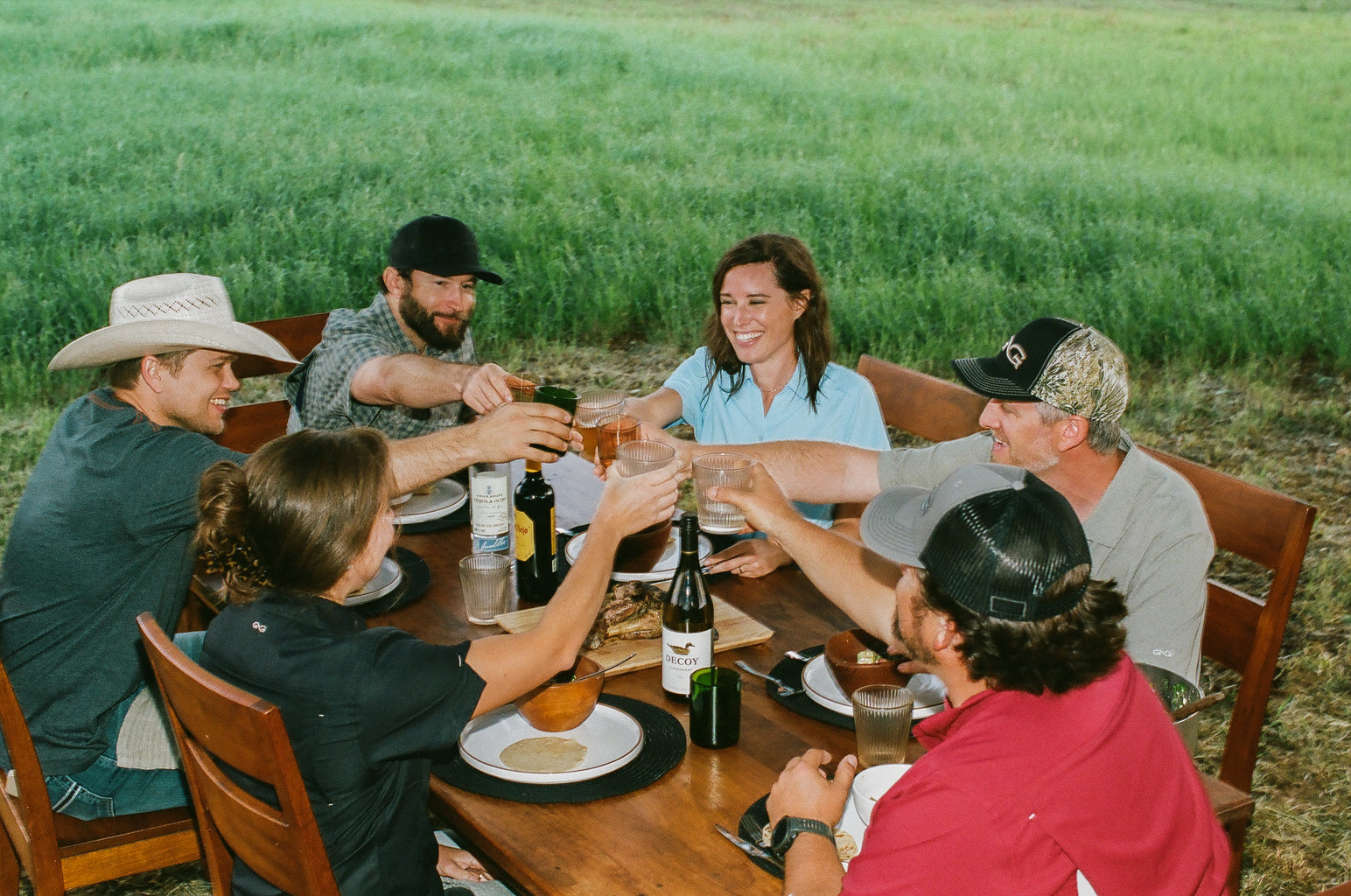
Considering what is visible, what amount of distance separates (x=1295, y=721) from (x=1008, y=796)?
3196 mm

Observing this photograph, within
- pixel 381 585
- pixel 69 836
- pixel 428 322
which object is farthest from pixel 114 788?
pixel 428 322

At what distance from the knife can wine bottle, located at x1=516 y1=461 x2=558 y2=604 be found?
0.88 m

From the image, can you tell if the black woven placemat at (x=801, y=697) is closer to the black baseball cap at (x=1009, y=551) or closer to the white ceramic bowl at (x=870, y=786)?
the white ceramic bowl at (x=870, y=786)

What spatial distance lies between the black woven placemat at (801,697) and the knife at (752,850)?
36 centimetres

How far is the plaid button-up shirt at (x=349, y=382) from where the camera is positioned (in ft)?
11.5

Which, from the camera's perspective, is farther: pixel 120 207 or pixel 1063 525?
pixel 120 207

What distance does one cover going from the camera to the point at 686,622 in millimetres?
2125

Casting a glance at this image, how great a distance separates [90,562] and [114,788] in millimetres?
451

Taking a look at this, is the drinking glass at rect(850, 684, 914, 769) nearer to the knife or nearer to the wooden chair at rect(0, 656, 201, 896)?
the knife

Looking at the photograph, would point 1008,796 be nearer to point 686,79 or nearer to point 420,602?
point 420,602

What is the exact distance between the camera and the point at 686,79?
715 centimetres

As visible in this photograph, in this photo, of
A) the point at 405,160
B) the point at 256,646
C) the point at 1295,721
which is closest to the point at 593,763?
the point at 256,646

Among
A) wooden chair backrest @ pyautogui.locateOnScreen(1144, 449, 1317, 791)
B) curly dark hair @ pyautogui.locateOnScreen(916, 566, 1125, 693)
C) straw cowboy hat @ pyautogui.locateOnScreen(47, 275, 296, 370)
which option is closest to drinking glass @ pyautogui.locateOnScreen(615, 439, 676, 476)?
straw cowboy hat @ pyautogui.locateOnScreen(47, 275, 296, 370)

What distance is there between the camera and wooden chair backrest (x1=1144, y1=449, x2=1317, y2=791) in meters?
2.41
